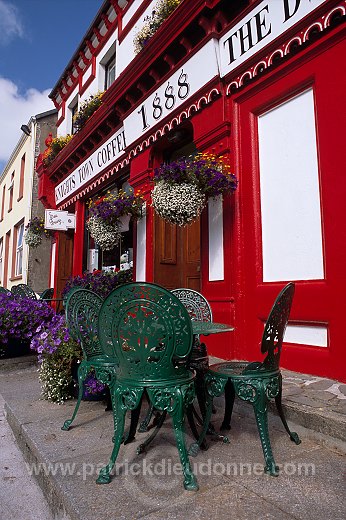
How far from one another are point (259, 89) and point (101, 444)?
3903mm

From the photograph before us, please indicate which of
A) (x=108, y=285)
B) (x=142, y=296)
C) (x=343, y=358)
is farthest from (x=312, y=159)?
(x=108, y=285)

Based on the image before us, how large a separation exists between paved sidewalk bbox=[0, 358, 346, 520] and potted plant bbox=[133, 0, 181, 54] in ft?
18.7

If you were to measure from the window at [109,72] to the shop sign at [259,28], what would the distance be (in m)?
5.15

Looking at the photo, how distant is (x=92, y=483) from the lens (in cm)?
190

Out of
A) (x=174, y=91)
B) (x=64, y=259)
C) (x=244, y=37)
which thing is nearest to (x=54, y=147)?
(x=64, y=259)

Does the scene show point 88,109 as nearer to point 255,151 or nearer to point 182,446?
point 255,151

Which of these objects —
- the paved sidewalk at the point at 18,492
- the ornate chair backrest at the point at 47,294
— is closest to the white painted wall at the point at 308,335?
the paved sidewalk at the point at 18,492

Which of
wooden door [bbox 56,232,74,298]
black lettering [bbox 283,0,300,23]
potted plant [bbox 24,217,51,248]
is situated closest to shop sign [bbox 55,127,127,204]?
potted plant [bbox 24,217,51,248]

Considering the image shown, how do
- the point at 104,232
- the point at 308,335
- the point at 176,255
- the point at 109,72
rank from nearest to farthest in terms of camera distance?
the point at 308,335, the point at 104,232, the point at 176,255, the point at 109,72

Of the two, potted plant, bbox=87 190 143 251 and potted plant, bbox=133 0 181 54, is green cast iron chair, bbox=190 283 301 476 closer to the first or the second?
potted plant, bbox=87 190 143 251

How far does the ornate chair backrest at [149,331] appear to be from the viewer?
76.4 inches

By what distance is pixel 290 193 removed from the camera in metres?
3.76

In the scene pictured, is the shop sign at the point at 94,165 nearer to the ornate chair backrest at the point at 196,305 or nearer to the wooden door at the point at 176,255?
the wooden door at the point at 176,255

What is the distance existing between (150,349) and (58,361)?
1845 mm
